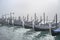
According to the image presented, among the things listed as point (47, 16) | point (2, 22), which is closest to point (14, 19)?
point (2, 22)

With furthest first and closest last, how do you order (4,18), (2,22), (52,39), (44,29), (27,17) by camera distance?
(4,18)
(2,22)
(27,17)
(44,29)
(52,39)

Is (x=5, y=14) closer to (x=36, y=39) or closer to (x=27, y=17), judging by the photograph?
(x=27, y=17)

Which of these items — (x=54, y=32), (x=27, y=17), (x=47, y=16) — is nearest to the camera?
(x=54, y=32)

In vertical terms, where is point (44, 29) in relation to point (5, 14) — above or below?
below

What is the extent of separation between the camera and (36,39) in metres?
10.6

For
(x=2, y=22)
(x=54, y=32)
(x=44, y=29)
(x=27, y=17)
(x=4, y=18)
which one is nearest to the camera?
(x=54, y=32)

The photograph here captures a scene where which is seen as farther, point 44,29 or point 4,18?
point 4,18

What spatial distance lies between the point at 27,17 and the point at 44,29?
1135cm

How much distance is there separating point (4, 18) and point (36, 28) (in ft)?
53.9

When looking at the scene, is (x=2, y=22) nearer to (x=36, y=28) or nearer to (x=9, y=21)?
(x=9, y=21)

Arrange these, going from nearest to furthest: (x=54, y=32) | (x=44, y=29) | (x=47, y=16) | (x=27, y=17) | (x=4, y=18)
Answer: (x=54, y=32)
(x=44, y=29)
(x=47, y=16)
(x=27, y=17)
(x=4, y=18)

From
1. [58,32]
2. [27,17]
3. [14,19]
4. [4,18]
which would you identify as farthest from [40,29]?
[4,18]

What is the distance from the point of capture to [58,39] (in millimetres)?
10414

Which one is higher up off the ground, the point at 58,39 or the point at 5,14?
the point at 5,14
